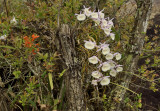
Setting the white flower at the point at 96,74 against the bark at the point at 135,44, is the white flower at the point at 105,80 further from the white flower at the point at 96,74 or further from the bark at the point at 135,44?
the bark at the point at 135,44

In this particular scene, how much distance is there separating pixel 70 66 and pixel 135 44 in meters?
0.82

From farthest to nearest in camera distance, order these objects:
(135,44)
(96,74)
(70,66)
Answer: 1. (135,44)
2. (96,74)
3. (70,66)

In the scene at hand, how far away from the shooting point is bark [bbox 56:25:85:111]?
1.04 meters

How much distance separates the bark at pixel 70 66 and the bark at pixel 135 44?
0.56 meters

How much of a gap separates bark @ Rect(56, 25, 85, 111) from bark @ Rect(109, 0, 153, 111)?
0.56m

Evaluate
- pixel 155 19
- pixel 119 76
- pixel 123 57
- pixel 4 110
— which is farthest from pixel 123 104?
pixel 155 19

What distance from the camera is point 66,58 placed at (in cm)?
108

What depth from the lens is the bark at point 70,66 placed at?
3.41 feet

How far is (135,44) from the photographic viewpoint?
1.56 m

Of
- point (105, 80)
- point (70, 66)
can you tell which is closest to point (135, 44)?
point (105, 80)

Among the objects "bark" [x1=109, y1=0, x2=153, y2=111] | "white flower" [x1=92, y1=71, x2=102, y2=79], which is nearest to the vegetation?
"bark" [x1=109, y1=0, x2=153, y2=111]

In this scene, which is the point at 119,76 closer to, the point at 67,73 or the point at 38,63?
the point at 67,73

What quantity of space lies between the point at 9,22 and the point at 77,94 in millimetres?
933

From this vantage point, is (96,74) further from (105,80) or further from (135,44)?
(135,44)
